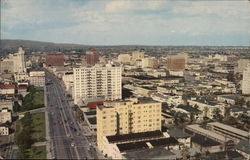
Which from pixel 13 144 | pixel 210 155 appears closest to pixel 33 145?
pixel 13 144

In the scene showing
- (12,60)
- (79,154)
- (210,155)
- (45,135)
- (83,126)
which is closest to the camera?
(210,155)

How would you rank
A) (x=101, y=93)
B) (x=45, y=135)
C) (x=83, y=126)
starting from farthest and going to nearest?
(x=101, y=93) < (x=83, y=126) < (x=45, y=135)

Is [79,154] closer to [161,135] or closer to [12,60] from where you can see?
[161,135]

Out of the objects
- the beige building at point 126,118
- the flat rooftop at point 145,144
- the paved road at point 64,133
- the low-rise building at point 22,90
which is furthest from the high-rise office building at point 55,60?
the flat rooftop at point 145,144

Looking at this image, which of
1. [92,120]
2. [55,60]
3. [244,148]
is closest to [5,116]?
[92,120]

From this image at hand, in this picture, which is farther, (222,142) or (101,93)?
(101,93)

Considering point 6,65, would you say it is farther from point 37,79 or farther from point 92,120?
point 92,120
